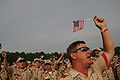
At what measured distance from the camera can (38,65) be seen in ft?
38.4

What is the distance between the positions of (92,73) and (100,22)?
0.92 metres

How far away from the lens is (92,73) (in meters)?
3.51

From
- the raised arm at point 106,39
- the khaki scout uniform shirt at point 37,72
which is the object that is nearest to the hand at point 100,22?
the raised arm at point 106,39

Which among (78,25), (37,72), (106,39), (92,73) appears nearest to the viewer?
(106,39)

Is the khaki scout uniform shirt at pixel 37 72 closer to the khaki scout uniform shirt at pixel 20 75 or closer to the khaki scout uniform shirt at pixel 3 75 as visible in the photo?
the khaki scout uniform shirt at pixel 20 75

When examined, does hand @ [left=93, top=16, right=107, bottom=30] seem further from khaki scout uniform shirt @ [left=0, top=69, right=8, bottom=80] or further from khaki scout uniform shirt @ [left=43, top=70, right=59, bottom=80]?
khaki scout uniform shirt @ [left=43, top=70, right=59, bottom=80]

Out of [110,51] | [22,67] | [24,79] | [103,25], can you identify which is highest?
[103,25]

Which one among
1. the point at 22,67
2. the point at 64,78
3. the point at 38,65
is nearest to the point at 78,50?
the point at 64,78

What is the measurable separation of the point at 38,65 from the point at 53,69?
6.44 feet

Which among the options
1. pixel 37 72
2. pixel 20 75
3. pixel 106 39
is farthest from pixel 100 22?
pixel 37 72

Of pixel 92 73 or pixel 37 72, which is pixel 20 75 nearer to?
pixel 37 72

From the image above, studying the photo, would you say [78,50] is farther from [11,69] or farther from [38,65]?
[38,65]

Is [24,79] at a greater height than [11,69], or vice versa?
[11,69]

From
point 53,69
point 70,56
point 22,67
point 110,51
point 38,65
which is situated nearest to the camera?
point 110,51
